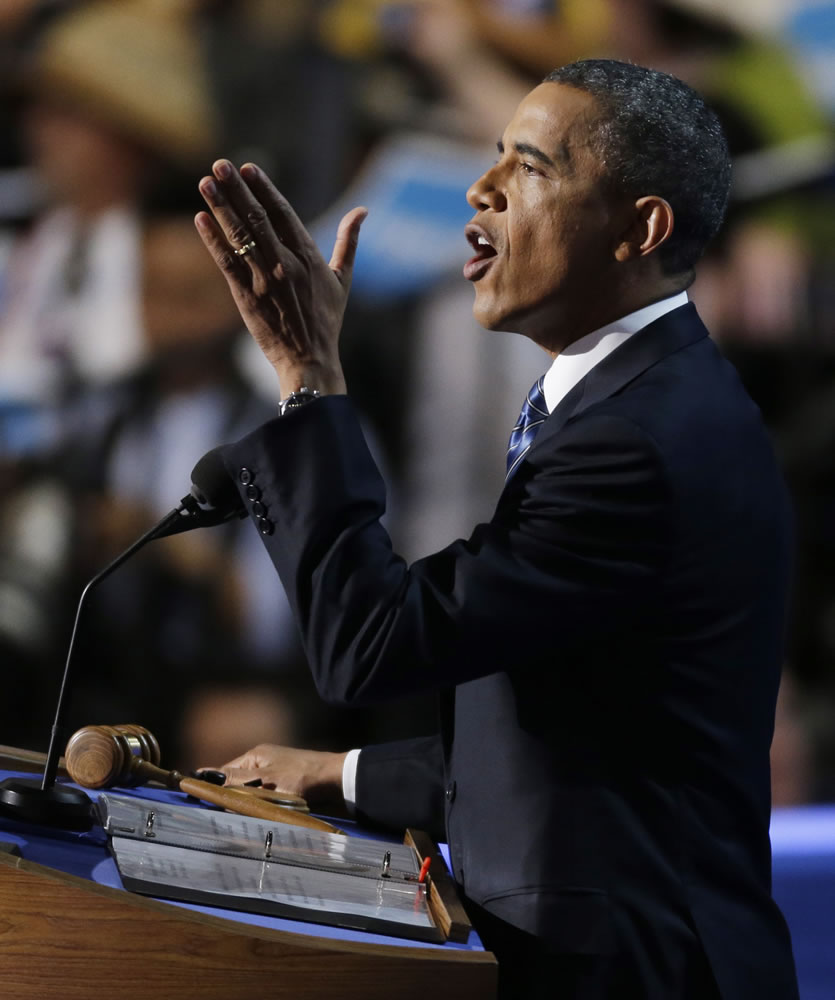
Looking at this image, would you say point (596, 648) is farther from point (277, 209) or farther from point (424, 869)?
point (277, 209)

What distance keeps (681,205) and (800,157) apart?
3.36 meters

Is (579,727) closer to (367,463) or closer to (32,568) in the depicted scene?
(367,463)

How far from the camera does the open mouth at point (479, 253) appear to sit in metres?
1.45

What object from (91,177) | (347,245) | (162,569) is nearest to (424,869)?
(347,245)

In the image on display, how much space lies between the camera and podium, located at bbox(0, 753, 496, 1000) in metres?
1.00

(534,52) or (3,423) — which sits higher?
(534,52)

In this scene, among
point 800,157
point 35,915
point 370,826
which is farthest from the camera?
point 800,157

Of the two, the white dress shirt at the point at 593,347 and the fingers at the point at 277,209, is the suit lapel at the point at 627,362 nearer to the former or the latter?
the white dress shirt at the point at 593,347

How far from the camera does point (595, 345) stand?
140 centimetres

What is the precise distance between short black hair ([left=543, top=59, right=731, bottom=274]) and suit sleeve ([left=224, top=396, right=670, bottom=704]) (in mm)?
304

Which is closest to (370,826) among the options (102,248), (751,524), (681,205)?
(751,524)

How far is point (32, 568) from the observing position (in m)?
4.20

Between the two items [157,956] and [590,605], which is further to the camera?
[590,605]

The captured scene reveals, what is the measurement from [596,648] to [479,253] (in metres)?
0.47
